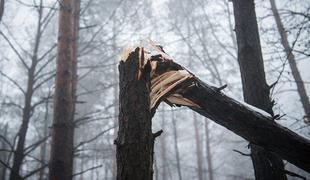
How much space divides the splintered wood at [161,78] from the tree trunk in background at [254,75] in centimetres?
150

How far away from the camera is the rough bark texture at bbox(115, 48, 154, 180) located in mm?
2174

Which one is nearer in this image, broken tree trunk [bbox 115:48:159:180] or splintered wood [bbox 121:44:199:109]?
broken tree trunk [bbox 115:48:159:180]

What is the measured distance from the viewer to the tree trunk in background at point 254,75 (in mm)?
3564

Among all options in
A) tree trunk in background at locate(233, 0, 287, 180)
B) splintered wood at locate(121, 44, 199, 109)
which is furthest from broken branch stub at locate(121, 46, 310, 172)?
tree trunk in background at locate(233, 0, 287, 180)

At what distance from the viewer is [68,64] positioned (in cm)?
485

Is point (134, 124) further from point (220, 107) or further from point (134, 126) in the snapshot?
point (220, 107)

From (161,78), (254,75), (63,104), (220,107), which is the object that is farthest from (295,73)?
(161,78)

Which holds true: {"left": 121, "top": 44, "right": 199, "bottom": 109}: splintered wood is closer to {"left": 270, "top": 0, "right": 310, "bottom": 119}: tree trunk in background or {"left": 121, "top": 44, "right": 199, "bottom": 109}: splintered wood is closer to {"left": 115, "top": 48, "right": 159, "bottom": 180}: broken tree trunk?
{"left": 115, "top": 48, "right": 159, "bottom": 180}: broken tree trunk

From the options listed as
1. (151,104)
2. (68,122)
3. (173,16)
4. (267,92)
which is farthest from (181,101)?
(173,16)

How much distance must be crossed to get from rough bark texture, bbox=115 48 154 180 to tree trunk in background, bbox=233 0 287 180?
192 cm

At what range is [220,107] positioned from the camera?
262cm

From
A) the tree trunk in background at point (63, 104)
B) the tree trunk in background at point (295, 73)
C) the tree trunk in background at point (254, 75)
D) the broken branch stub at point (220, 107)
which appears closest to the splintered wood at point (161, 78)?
the broken branch stub at point (220, 107)

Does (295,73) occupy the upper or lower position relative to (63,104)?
upper

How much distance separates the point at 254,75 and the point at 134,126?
2.24 metres
